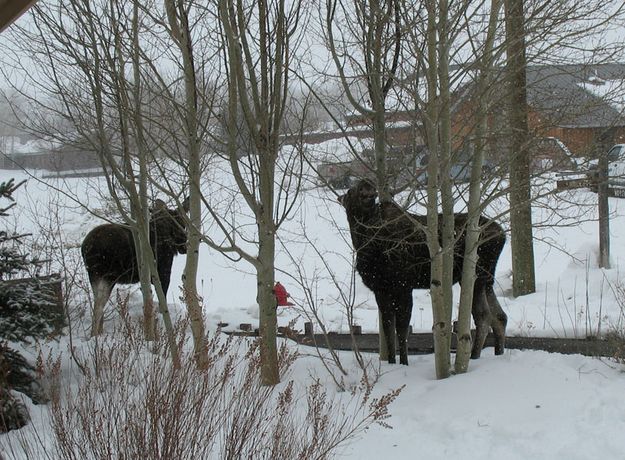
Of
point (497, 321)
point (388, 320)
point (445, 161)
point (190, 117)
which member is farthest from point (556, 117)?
point (190, 117)

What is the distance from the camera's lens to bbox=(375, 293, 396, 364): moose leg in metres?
6.83

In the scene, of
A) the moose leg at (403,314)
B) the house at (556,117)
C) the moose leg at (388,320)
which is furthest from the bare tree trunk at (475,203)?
the moose leg at (388,320)

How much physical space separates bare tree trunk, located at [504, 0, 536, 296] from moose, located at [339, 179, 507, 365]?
54 centimetres

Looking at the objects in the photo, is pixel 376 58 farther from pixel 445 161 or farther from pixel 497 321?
pixel 497 321

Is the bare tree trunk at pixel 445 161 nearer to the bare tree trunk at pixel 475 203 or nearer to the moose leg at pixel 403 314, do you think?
the bare tree trunk at pixel 475 203

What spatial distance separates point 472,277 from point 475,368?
3.03 feet

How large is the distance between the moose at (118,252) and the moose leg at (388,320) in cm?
296

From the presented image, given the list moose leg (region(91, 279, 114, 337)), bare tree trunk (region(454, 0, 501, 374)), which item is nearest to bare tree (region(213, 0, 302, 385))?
bare tree trunk (region(454, 0, 501, 374))

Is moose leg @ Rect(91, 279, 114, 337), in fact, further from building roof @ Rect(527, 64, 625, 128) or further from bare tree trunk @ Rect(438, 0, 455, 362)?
building roof @ Rect(527, 64, 625, 128)

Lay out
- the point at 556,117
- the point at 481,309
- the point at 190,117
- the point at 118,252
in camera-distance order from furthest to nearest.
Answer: the point at 118,252
the point at 481,309
the point at 190,117
the point at 556,117

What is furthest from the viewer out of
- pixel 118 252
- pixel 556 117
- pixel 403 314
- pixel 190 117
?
pixel 118 252

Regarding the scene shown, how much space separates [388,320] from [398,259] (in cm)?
70

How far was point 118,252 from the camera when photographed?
8719mm

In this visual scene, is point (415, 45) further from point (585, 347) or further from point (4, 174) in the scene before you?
point (4, 174)
